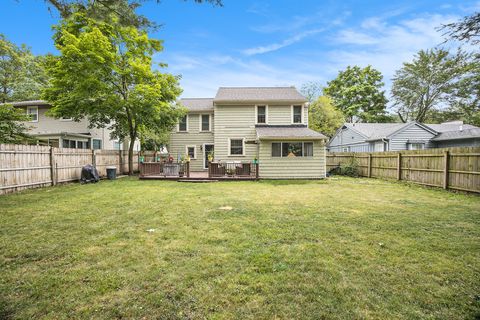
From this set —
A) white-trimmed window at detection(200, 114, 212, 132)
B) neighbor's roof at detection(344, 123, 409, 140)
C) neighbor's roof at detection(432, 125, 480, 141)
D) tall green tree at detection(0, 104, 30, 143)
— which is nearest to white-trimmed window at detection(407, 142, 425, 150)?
neighbor's roof at detection(432, 125, 480, 141)

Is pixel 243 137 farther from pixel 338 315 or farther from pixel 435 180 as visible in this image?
pixel 338 315

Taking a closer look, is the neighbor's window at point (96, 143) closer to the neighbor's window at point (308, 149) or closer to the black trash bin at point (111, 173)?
the black trash bin at point (111, 173)

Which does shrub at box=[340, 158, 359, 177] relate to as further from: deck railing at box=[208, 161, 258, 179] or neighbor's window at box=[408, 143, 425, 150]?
deck railing at box=[208, 161, 258, 179]

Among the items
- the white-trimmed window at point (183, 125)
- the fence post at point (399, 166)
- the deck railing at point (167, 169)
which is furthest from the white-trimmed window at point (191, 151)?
the fence post at point (399, 166)

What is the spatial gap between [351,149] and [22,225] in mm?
25673

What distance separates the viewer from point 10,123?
30.9 ft

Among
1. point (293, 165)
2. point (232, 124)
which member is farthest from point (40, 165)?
point (293, 165)

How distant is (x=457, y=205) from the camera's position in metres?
6.64

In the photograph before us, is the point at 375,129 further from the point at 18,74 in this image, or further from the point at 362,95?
the point at 18,74

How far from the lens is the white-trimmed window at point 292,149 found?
13391 millimetres

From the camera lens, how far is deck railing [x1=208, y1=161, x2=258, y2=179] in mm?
13094

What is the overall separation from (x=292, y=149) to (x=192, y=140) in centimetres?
882

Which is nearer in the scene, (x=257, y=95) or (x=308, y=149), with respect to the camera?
(x=308, y=149)

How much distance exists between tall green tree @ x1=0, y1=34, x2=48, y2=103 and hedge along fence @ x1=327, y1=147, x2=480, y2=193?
32.5 m
